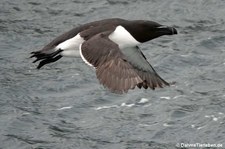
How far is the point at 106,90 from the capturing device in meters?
11.9

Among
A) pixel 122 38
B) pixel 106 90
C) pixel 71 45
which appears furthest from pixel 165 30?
pixel 106 90

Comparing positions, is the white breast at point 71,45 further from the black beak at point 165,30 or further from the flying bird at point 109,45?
the black beak at point 165,30

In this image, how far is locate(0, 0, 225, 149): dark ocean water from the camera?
1078 centimetres

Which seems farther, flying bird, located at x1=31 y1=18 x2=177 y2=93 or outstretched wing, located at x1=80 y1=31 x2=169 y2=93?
flying bird, located at x1=31 y1=18 x2=177 y2=93

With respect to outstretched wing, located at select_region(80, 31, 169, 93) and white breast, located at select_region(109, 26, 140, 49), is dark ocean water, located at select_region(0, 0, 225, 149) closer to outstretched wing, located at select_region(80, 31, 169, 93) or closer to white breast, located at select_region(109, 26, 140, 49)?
white breast, located at select_region(109, 26, 140, 49)

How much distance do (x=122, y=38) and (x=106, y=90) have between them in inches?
78.4

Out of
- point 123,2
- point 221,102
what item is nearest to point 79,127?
point 221,102

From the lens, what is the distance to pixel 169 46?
13047 millimetres

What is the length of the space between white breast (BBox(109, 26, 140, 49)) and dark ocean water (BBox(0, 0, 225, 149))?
1254 millimetres

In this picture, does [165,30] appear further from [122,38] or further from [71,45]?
[71,45]

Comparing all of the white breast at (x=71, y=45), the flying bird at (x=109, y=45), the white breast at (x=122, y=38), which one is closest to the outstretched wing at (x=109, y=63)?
the flying bird at (x=109, y=45)

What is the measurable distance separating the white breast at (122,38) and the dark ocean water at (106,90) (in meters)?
1.25

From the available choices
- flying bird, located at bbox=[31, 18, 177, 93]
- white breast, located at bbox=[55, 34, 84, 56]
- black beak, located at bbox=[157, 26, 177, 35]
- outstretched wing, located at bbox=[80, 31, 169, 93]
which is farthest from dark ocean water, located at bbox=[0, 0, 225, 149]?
outstretched wing, located at bbox=[80, 31, 169, 93]

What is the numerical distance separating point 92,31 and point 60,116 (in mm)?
1704
